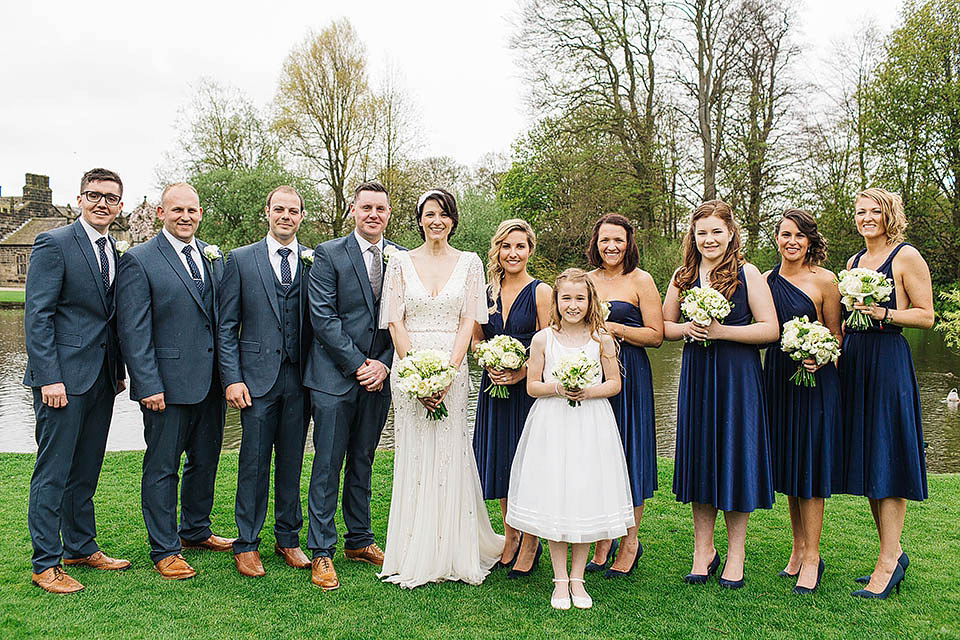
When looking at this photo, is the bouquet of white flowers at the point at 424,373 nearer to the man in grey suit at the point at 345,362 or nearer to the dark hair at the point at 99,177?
the man in grey suit at the point at 345,362

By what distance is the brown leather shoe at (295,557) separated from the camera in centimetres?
547

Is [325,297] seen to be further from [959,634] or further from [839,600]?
[959,634]

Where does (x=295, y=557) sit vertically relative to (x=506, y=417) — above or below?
below

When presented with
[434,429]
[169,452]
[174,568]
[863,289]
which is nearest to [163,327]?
[169,452]

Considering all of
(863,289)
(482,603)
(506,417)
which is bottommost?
(482,603)

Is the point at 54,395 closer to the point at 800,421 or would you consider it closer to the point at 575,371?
the point at 575,371

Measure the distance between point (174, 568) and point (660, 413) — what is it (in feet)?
35.4

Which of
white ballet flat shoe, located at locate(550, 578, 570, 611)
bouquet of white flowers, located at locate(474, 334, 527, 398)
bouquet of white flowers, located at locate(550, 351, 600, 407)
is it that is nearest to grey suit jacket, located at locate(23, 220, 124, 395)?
bouquet of white flowers, located at locate(474, 334, 527, 398)

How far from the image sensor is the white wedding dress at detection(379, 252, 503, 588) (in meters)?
5.21

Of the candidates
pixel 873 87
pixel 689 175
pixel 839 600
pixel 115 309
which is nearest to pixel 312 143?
pixel 689 175

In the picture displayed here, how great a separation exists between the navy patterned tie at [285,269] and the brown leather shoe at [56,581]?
2.45 meters

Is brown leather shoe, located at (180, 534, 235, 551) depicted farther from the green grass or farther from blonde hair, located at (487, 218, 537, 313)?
blonde hair, located at (487, 218, 537, 313)

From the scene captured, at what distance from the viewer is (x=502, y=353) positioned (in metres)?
5.07

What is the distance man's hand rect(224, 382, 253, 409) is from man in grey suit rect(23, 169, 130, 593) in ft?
2.98
